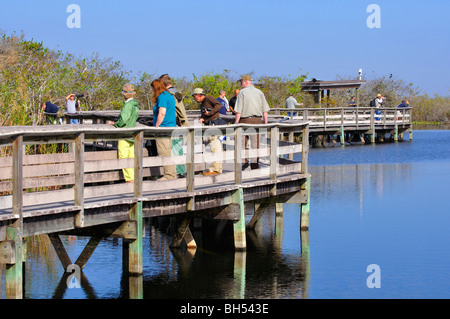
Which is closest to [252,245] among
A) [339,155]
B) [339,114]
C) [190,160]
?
[190,160]

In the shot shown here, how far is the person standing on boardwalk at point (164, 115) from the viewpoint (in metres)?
12.9

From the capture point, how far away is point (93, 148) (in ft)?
73.0

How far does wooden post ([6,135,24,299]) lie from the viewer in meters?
9.46

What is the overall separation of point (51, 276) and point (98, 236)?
1.02m

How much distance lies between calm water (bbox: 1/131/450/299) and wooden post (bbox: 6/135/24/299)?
163cm

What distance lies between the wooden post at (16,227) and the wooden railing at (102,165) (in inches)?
0.4

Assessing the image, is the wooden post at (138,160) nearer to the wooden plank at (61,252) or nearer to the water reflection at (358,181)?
the wooden plank at (61,252)

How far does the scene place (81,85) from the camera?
3434cm

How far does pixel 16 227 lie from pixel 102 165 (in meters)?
2.40

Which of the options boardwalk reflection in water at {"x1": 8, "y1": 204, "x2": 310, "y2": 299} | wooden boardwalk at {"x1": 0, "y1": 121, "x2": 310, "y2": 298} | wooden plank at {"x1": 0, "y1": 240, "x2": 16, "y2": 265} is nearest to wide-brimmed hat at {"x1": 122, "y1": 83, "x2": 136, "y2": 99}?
wooden boardwalk at {"x1": 0, "y1": 121, "x2": 310, "y2": 298}

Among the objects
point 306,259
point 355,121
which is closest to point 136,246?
point 306,259

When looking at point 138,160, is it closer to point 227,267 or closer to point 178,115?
point 227,267
